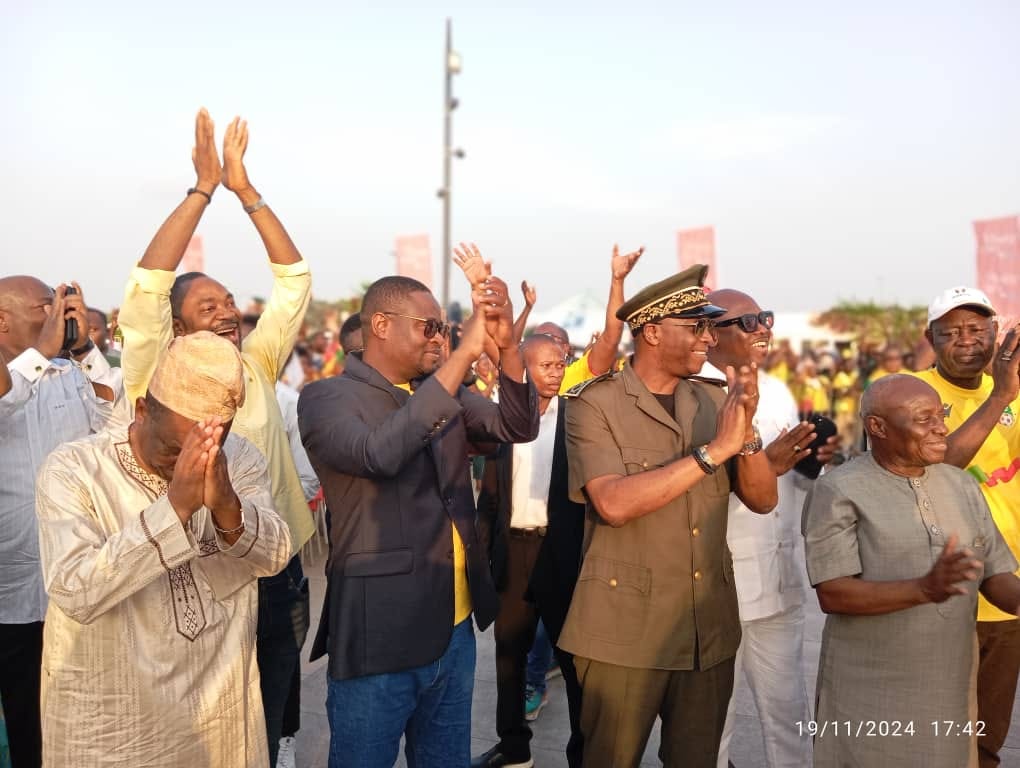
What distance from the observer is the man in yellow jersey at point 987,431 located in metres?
3.50

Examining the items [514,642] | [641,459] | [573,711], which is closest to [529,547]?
[514,642]

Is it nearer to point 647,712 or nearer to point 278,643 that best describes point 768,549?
point 647,712

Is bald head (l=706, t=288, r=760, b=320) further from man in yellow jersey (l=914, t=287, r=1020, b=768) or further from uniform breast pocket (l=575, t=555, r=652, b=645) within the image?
uniform breast pocket (l=575, t=555, r=652, b=645)

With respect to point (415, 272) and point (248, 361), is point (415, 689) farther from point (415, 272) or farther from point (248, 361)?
point (415, 272)

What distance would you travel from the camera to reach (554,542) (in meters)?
4.00

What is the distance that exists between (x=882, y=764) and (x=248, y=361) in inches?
108

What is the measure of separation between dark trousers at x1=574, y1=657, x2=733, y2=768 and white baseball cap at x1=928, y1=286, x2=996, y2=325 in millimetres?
1901

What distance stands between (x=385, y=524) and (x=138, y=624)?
2.83ft

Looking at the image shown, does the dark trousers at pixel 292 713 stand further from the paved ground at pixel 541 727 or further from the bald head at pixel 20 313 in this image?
the bald head at pixel 20 313

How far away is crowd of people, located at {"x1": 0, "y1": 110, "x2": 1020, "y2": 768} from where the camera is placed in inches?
86.1

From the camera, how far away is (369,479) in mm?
2883

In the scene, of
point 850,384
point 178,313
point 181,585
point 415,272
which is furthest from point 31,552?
point 850,384

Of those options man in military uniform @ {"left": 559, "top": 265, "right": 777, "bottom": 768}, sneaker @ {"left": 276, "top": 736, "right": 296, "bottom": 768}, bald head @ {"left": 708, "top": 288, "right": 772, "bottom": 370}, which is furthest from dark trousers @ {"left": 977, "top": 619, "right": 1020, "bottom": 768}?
sneaker @ {"left": 276, "top": 736, "right": 296, "bottom": 768}

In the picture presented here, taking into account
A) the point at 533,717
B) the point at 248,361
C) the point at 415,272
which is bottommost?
the point at 533,717
